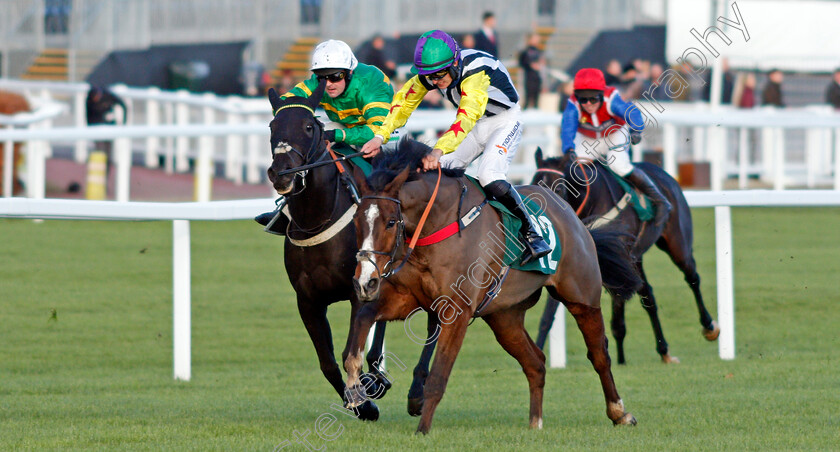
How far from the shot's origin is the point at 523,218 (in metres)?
5.48

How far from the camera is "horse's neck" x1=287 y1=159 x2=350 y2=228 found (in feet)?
18.5

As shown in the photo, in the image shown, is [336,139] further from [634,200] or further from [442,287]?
[634,200]

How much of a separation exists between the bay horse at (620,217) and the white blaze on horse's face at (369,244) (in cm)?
247

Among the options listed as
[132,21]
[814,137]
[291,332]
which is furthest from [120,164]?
[132,21]

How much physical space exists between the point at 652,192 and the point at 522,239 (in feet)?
9.61

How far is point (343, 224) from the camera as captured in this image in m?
5.77

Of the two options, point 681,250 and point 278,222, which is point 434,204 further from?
point 681,250

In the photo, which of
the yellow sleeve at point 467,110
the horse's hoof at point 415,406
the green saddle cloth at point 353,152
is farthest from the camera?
the green saddle cloth at point 353,152

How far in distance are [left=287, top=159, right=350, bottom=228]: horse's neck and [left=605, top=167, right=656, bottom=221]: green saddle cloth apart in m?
2.76

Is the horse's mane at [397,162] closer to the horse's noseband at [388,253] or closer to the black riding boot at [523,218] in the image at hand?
the horse's noseband at [388,253]

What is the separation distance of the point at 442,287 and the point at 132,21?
791 inches

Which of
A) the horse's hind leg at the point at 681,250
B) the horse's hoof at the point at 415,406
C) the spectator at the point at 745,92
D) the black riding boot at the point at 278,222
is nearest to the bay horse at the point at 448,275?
the horse's hoof at the point at 415,406

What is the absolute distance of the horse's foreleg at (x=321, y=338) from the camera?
231 inches

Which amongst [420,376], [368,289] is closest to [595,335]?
[420,376]
